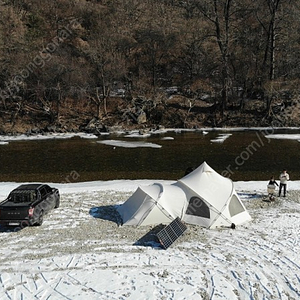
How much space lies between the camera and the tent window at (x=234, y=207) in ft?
51.1

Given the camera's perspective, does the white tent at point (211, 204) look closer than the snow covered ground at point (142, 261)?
No

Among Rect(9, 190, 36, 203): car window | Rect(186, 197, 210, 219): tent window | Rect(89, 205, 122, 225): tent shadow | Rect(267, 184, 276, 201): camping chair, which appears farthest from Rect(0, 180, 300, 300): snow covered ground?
Rect(267, 184, 276, 201): camping chair

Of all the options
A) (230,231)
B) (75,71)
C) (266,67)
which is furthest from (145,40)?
(230,231)

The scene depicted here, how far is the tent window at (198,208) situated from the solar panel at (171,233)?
1241 mm

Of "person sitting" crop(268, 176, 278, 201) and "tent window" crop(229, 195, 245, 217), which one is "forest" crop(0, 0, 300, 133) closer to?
"person sitting" crop(268, 176, 278, 201)

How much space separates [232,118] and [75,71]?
96.0ft


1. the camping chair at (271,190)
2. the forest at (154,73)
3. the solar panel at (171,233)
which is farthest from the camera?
the forest at (154,73)

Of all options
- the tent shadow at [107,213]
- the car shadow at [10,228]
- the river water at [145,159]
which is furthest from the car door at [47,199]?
the river water at [145,159]

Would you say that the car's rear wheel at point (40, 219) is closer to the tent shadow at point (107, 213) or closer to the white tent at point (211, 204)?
the tent shadow at point (107, 213)

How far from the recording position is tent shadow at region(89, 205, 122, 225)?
53.1 ft

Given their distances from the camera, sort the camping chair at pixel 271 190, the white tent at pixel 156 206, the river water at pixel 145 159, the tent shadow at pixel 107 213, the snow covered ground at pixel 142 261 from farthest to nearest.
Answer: the river water at pixel 145 159
the camping chair at pixel 271 190
the tent shadow at pixel 107 213
the white tent at pixel 156 206
the snow covered ground at pixel 142 261

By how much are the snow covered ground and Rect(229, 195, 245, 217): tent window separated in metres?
0.76

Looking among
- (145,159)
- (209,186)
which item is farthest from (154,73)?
(209,186)

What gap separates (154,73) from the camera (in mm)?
68312
